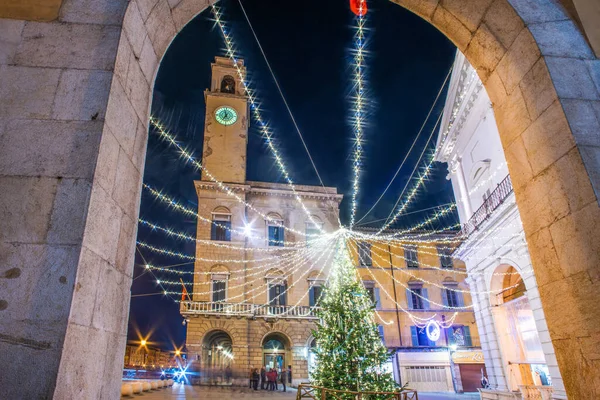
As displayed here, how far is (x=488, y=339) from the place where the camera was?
13703 millimetres

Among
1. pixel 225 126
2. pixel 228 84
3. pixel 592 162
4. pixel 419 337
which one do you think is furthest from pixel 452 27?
pixel 228 84

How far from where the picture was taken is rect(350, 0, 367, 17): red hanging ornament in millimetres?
7760

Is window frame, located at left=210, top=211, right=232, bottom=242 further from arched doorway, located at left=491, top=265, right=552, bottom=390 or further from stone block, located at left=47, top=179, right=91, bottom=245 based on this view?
stone block, located at left=47, top=179, right=91, bottom=245

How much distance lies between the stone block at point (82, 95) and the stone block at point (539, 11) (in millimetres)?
3659

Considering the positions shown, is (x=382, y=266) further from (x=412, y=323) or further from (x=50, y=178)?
(x=50, y=178)

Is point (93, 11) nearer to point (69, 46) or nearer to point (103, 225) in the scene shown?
point (69, 46)

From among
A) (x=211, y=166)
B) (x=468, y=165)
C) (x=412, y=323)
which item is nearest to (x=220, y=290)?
(x=211, y=166)

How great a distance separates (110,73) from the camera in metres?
2.68

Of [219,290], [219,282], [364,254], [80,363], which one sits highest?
[364,254]

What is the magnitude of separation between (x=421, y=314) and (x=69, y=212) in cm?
2767

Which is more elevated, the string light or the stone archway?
the string light

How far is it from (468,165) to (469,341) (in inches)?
658

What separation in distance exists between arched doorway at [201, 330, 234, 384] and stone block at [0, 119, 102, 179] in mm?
23195

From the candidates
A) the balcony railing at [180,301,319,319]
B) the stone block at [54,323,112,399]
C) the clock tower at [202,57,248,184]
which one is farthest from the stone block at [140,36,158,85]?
the clock tower at [202,57,248,184]
